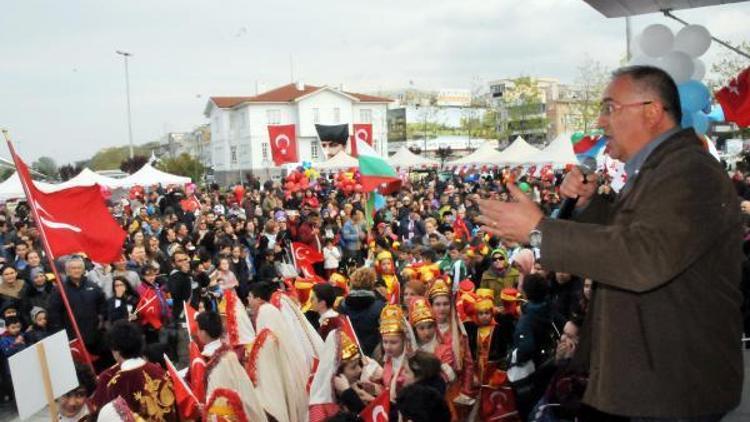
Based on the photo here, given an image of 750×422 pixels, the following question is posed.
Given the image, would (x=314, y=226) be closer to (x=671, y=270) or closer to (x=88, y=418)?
(x=88, y=418)

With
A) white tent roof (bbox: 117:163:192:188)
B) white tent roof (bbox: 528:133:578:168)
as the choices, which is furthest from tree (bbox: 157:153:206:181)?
white tent roof (bbox: 528:133:578:168)

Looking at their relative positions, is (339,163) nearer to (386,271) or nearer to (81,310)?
(386,271)

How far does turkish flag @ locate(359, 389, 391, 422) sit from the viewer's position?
425cm

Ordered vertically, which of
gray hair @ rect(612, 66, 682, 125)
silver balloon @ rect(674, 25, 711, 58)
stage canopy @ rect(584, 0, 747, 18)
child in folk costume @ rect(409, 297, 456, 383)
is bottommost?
child in folk costume @ rect(409, 297, 456, 383)

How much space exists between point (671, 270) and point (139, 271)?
29.7 feet

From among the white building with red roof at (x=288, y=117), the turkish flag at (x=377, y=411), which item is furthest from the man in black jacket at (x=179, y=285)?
the white building with red roof at (x=288, y=117)

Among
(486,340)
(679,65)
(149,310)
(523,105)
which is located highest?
(523,105)

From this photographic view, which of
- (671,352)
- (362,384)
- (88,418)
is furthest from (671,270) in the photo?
(88,418)

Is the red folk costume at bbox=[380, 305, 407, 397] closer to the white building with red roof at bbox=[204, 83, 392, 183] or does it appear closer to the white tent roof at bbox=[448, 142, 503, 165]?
the white tent roof at bbox=[448, 142, 503, 165]

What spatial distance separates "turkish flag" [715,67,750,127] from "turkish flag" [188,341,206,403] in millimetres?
5793

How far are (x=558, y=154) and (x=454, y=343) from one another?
22703mm

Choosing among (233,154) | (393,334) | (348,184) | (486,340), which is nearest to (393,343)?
(393,334)

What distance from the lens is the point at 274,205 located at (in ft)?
66.8

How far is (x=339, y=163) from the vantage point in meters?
31.5
